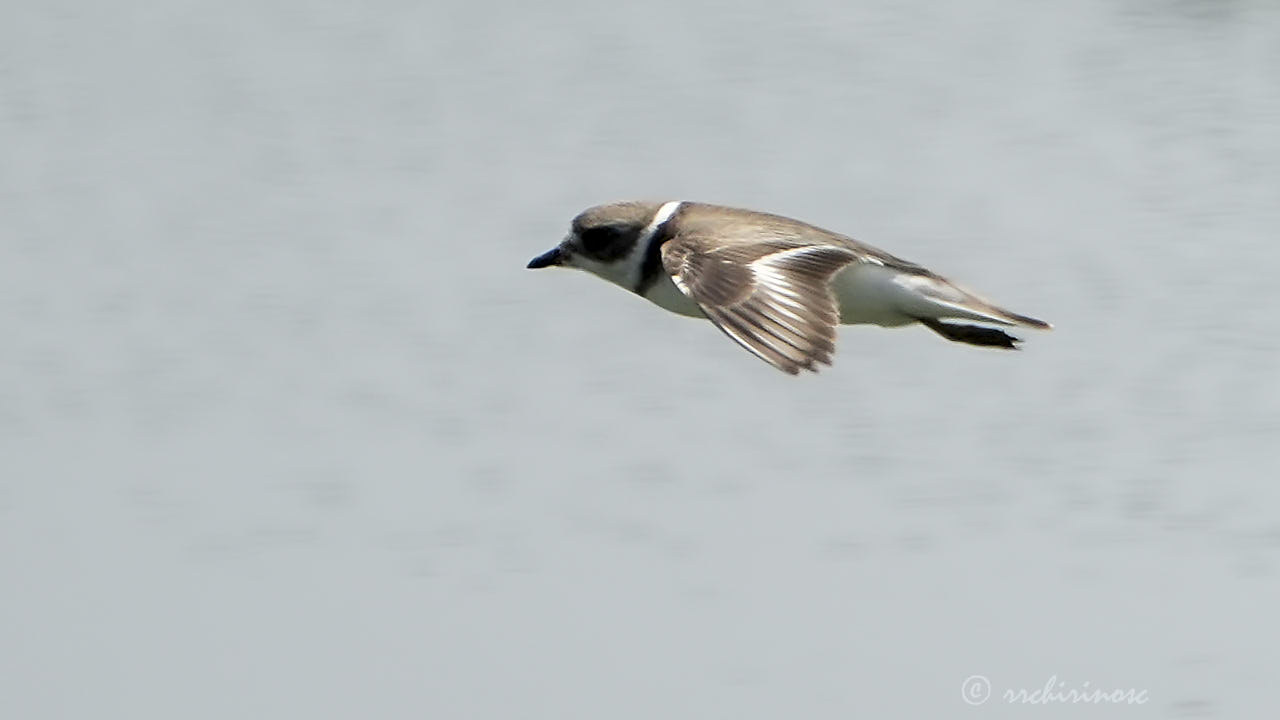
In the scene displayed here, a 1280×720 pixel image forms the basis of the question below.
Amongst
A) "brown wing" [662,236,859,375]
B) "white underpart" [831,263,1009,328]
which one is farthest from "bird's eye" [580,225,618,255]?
"white underpart" [831,263,1009,328]

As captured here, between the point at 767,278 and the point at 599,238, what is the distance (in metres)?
1.01

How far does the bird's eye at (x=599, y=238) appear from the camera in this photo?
319 inches

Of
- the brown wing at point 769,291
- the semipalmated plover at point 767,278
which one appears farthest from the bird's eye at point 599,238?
the brown wing at point 769,291

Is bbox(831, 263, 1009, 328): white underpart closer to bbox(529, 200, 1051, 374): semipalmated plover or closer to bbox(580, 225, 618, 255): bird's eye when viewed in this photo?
bbox(529, 200, 1051, 374): semipalmated plover

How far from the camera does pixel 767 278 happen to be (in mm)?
7219

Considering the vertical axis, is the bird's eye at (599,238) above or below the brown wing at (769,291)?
below

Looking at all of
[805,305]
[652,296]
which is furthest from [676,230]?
[805,305]

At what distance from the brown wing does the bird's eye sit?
0.53 meters

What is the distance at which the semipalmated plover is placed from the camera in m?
6.91

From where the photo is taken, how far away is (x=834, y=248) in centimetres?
762

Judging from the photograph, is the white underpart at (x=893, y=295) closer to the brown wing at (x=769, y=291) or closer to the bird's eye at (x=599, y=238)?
the brown wing at (x=769, y=291)

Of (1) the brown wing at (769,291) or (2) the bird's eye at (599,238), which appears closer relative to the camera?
(1) the brown wing at (769,291)

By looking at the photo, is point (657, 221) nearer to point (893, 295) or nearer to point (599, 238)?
point (599, 238)

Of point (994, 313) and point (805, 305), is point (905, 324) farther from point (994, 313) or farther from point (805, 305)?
point (805, 305)
